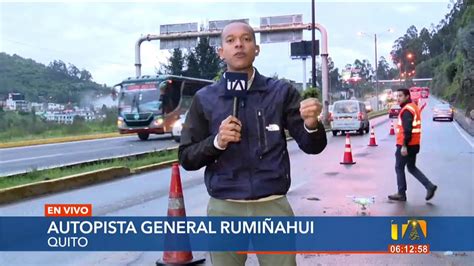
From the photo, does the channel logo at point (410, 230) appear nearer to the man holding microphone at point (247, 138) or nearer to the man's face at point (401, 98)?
the man holding microphone at point (247, 138)

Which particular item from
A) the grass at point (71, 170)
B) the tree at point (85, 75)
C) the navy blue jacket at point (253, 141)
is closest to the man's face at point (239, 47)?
the navy blue jacket at point (253, 141)

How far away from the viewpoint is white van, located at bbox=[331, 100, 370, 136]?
2572 centimetres

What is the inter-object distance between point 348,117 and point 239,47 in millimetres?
23812

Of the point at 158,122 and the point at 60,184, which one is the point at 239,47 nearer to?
the point at 60,184

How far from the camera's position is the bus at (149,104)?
83.5 ft

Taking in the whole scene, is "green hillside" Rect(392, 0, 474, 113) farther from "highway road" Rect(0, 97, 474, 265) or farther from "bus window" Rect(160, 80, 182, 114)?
"highway road" Rect(0, 97, 474, 265)

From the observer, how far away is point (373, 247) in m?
5.16

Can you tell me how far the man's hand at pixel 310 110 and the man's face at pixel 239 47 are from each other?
1.25ft

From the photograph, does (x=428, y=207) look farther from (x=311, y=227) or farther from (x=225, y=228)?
(x=225, y=228)

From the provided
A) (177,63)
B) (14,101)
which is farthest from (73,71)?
(14,101)

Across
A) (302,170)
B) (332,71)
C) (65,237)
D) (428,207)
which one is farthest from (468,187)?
(332,71)

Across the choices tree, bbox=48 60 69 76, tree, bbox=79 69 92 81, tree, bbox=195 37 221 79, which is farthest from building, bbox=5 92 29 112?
tree, bbox=79 69 92 81

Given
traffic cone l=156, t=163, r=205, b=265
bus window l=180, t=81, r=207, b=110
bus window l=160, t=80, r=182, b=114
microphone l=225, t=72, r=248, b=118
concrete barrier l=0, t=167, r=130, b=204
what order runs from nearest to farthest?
microphone l=225, t=72, r=248, b=118, traffic cone l=156, t=163, r=205, b=265, concrete barrier l=0, t=167, r=130, b=204, bus window l=160, t=80, r=182, b=114, bus window l=180, t=81, r=207, b=110

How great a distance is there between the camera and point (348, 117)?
84.9ft
